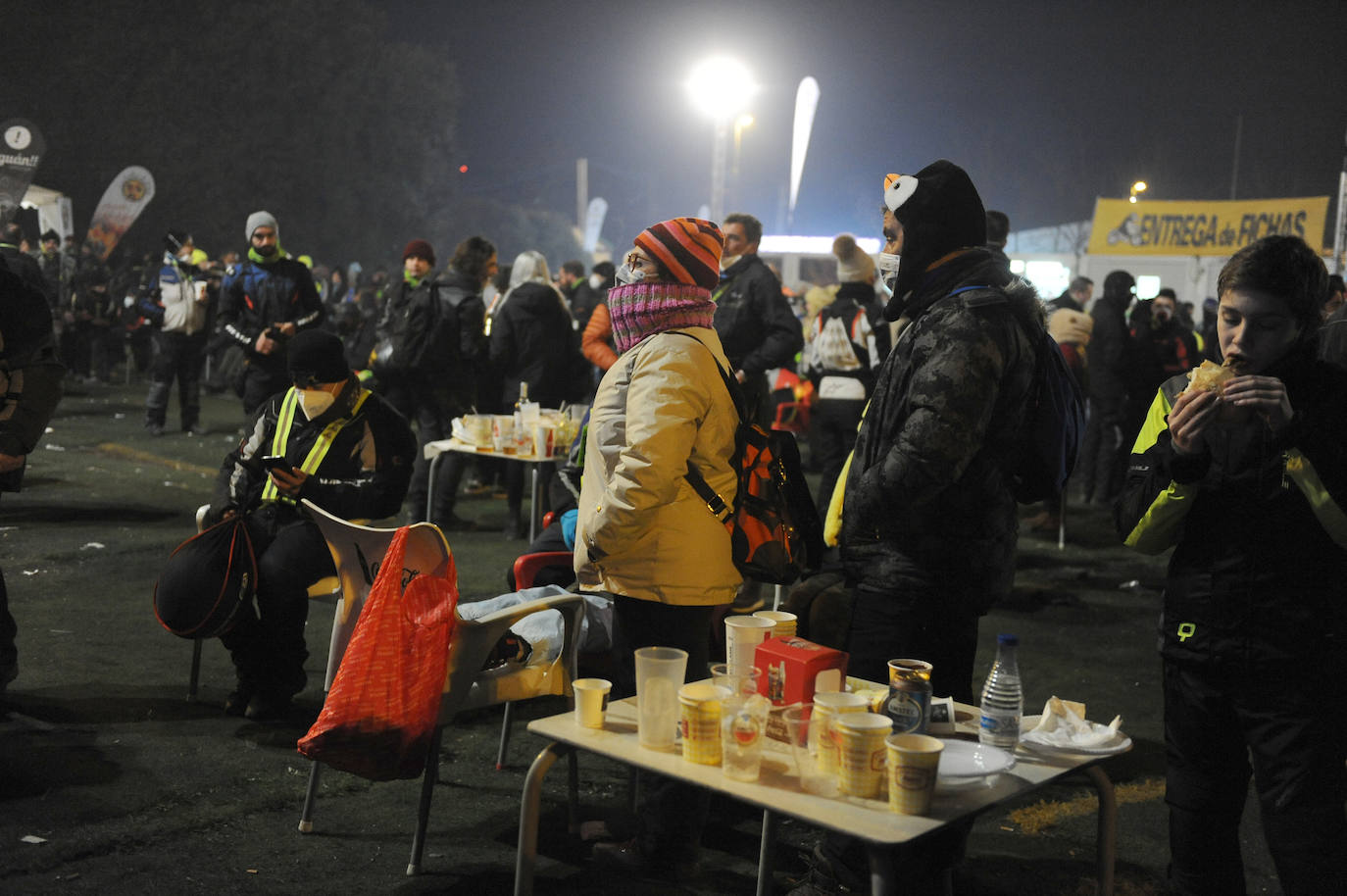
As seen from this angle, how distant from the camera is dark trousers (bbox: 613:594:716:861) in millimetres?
3676

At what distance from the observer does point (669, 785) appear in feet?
11.9

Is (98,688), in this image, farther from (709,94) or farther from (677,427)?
(709,94)

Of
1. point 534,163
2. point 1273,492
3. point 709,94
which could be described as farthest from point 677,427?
point 534,163

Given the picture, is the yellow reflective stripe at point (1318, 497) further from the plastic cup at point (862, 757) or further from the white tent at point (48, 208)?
the white tent at point (48, 208)

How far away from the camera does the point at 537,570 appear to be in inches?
206

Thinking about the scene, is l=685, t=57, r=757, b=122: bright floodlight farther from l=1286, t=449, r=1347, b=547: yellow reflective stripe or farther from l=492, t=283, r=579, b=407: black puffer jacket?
l=1286, t=449, r=1347, b=547: yellow reflective stripe

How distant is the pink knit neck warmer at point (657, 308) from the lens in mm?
3650

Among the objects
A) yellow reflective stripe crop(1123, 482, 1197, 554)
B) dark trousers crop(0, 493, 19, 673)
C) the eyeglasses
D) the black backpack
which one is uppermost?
the eyeglasses

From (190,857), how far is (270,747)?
40.9 inches

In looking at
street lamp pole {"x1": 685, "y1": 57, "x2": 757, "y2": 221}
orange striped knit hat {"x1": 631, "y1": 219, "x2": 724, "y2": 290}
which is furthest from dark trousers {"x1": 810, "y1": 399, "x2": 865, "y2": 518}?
street lamp pole {"x1": 685, "y1": 57, "x2": 757, "y2": 221}

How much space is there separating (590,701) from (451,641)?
3.27 ft

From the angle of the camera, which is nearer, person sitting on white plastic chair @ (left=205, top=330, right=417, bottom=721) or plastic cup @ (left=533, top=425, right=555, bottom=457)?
person sitting on white plastic chair @ (left=205, top=330, right=417, bottom=721)

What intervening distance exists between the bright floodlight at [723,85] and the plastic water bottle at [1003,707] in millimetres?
20352

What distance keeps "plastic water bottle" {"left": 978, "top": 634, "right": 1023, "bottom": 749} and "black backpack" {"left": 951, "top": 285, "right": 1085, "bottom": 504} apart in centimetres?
66
